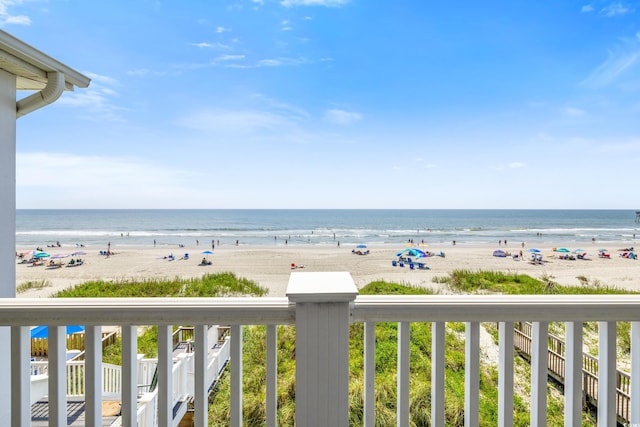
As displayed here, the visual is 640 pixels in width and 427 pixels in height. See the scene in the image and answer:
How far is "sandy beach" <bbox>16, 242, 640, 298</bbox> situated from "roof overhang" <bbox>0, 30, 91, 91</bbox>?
22.6 feet

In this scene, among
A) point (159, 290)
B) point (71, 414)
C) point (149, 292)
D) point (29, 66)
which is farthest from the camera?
point (159, 290)

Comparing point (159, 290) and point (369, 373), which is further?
point (159, 290)

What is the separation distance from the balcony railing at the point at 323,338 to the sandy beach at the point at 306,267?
7.22 meters

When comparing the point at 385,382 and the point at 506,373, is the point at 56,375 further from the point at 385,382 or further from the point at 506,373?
the point at 385,382

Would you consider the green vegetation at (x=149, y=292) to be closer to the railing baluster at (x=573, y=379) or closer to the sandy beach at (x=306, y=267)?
the sandy beach at (x=306, y=267)

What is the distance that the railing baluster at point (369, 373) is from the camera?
1104 mm

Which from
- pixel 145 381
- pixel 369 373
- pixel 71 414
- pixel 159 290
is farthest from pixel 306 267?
pixel 369 373

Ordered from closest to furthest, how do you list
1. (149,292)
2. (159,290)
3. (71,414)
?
1. (71,414)
2. (149,292)
3. (159,290)

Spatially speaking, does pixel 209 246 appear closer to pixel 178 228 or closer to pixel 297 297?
pixel 178 228

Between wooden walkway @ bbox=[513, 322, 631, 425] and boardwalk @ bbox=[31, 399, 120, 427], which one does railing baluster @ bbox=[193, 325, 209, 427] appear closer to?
boardwalk @ bbox=[31, 399, 120, 427]

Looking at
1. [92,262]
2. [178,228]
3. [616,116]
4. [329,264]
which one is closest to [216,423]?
[616,116]

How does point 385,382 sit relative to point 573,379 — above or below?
below

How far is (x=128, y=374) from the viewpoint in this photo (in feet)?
3.60

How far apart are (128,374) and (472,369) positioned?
1.13 m
